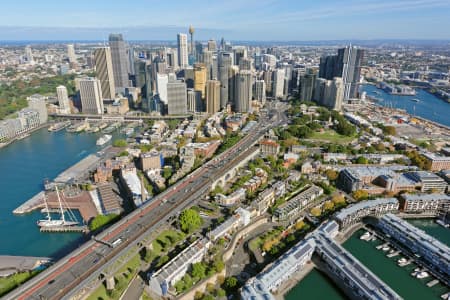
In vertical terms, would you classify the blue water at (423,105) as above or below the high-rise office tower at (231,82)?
below

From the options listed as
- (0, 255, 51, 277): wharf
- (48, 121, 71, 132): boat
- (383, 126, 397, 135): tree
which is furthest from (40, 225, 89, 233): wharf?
(383, 126, 397, 135): tree

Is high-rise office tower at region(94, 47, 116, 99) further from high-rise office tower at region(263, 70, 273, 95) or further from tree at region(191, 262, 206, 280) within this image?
tree at region(191, 262, 206, 280)

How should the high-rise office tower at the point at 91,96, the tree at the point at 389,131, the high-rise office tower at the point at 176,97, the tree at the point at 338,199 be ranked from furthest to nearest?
the high-rise office tower at the point at 91,96 → the high-rise office tower at the point at 176,97 → the tree at the point at 389,131 → the tree at the point at 338,199

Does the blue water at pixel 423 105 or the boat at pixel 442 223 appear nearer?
the boat at pixel 442 223

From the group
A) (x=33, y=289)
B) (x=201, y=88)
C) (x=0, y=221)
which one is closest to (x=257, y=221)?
(x=33, y=289)

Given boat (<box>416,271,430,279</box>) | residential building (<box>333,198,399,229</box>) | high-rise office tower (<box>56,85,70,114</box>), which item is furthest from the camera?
high-rise office tower (<box>56,85,70,114</box>)

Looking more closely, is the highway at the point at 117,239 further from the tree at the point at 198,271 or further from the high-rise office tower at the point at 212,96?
the high-rise office tower at the point at 212,96

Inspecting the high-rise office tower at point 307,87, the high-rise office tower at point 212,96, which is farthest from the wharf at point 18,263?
the high-rise office tower at point 307,87
